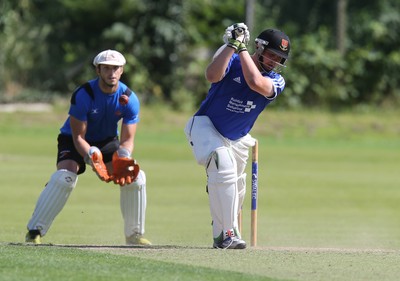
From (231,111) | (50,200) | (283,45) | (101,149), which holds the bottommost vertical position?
(50,200)

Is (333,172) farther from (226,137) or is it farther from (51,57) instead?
(51,57)

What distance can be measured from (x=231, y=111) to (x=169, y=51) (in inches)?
996

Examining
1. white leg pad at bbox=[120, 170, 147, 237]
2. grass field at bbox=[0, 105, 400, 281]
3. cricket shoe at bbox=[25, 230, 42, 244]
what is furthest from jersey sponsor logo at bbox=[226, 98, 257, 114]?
cricket shoe at bbox=[25, 230, 42, 244]

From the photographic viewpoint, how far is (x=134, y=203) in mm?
9961

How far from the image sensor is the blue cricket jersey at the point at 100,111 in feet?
31.8

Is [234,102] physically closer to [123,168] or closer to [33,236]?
[123,168]

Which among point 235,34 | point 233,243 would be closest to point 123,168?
point 233,243

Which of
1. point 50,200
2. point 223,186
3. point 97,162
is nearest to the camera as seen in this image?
point 223,186

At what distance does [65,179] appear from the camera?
964 centimetres

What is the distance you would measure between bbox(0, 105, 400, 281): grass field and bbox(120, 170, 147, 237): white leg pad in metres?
0.53

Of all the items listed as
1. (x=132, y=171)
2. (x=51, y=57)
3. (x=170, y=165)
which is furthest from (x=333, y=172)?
(x=51, y=57)

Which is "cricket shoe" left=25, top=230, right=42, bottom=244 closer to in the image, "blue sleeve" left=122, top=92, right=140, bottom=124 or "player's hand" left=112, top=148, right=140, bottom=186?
"player's hand" left=112, top=148, right=140, bottom=186

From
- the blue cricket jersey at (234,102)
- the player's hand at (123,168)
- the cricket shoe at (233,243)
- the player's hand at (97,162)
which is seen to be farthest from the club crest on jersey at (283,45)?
the player's hand at (97,162)

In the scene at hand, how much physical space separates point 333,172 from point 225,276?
13.4 m
